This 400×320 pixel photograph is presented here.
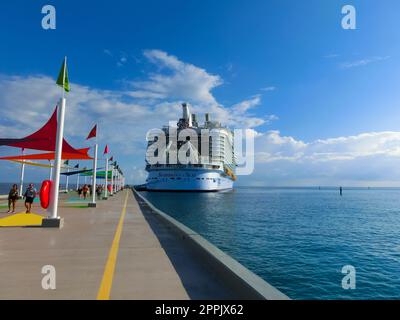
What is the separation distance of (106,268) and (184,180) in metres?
72.4

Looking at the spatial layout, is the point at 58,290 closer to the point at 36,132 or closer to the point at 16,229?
the point at 16,229

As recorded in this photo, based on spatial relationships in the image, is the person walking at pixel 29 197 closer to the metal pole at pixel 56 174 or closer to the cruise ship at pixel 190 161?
the metal pole at pixel 56 174

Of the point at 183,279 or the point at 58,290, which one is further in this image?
the point at 183,279

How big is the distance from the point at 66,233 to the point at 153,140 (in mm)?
79269

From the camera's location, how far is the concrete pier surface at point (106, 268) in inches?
179

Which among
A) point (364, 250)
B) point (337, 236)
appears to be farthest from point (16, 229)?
point (337, 236)

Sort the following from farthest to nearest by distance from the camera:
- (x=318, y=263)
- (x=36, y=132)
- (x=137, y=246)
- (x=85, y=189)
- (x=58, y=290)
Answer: (x=85, y=189) < (x=36, y=132) < (x=318, y=263) < (x=137, y=246) < (x=58, y=290)

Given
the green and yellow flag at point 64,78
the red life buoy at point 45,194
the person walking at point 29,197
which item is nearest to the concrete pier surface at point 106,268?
the red life buoy at point 45,194

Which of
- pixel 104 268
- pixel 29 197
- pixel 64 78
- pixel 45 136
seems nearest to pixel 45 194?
pixel 64 78

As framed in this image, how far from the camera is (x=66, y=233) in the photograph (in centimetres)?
1001

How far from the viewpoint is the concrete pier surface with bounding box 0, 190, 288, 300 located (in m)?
4.54

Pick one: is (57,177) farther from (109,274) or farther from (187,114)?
(187,114)
